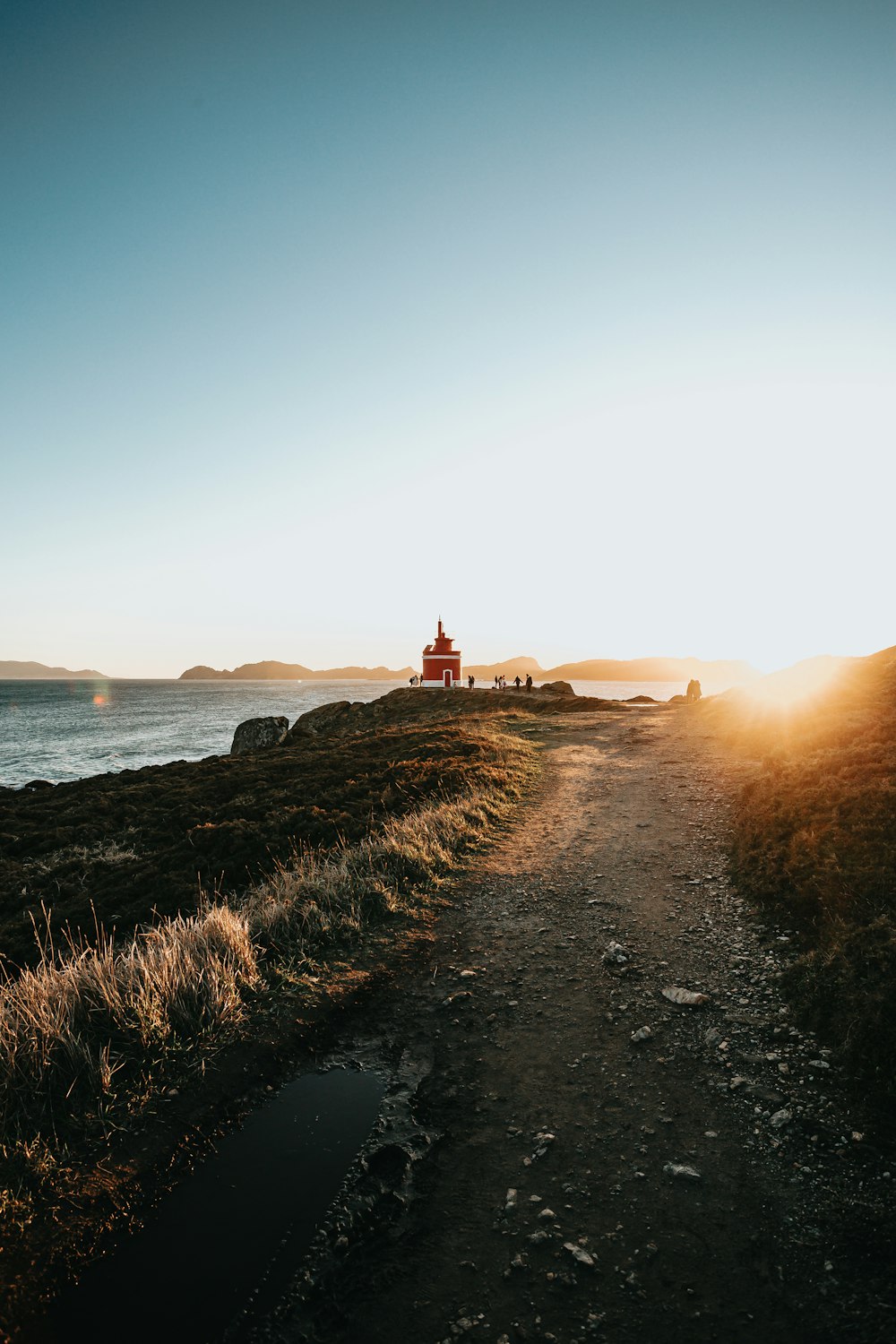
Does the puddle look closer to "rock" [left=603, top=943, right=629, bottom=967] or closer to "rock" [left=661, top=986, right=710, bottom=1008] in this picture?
"rock" [left=661, top=986, right=710, bottom=1008]

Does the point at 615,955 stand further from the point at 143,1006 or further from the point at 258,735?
the point at 258,735

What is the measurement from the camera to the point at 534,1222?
4008 millimetres

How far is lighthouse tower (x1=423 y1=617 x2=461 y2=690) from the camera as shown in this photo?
7112cm

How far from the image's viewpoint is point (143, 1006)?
594 cm

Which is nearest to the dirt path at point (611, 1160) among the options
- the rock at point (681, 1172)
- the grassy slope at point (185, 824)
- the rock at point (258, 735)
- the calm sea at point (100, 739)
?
the rock at point (681, 1172)

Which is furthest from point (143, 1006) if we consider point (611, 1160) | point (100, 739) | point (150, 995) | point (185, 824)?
point (100, 739)

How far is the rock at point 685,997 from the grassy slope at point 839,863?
968 millimetres

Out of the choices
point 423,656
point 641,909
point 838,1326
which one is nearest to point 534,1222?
point 838,1326

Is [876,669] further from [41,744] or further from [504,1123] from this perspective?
[41,744]

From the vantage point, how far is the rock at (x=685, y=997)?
6520mm

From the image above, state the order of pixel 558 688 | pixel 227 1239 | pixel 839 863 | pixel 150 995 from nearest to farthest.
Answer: pixel 227 1239
pixel 150 995
pixel 839 863
pixel 558 688

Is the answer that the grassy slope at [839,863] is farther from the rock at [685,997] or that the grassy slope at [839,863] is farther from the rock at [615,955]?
the rock at [615,955]

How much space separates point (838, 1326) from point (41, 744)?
64657mm

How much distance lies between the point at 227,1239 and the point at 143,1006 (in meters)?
2.54
